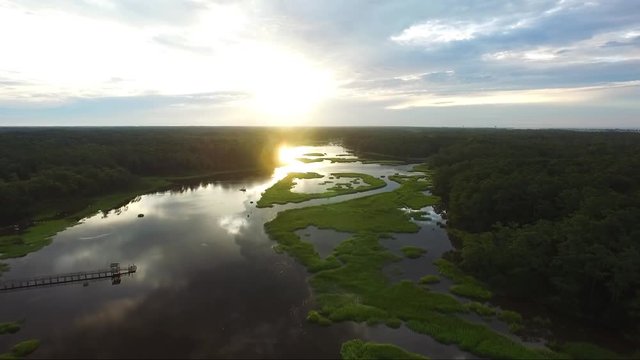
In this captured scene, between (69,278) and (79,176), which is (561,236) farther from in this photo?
(79,176)

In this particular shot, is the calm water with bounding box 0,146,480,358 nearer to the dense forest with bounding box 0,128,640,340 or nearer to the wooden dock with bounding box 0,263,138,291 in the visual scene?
the wooden dock with bounding box 0,263,138,291

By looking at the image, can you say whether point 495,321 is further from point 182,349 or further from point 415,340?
point 182,349

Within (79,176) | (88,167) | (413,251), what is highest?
(88,167)

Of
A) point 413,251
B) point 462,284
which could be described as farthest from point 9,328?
point 413,251

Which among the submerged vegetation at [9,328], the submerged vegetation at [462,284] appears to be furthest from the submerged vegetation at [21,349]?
the submerged vegetation at [462,284]

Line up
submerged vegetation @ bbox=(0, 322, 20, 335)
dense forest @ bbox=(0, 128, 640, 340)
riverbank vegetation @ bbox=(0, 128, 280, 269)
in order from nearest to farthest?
submerged vegetation @ bbox=(0, 322, 20, 335), dense forest @ bbox=(0, 128, 640, 340), riverbank vegetation @ bbox=(0, 128, 280, 269)

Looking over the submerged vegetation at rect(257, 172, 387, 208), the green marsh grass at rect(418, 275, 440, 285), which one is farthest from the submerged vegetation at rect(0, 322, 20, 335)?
the submerged vegetation at rect(257, 172, 387, 208)

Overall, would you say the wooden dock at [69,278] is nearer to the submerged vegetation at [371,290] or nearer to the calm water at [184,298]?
the calm water at [184,298]
